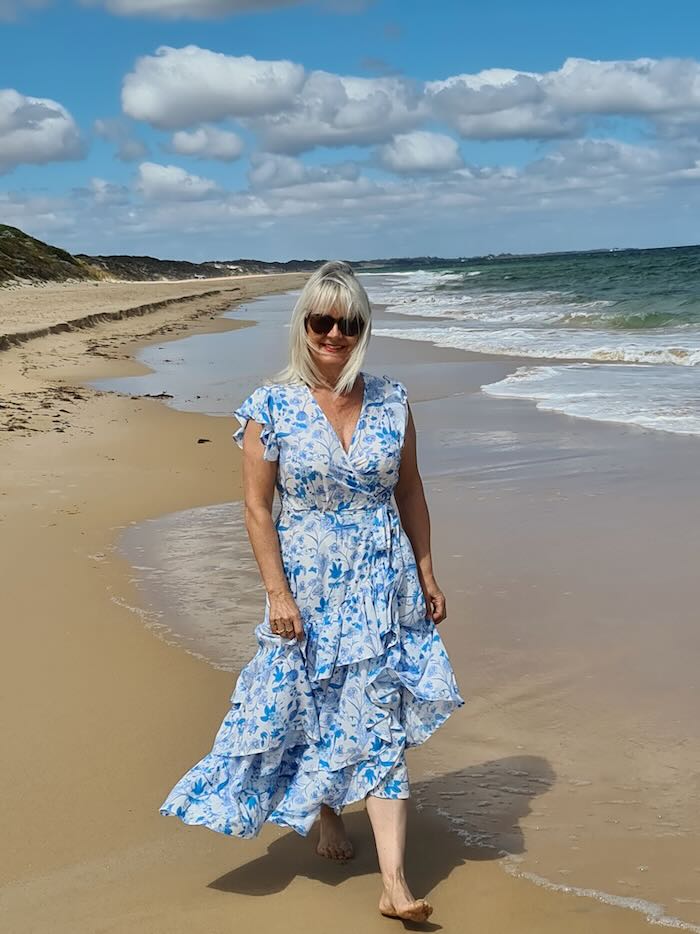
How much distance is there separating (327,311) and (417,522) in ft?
2.31

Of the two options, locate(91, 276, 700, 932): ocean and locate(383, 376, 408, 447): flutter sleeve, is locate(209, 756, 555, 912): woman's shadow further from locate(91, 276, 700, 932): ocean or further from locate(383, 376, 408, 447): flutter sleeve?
locate(383, 376, 408, 447): flutter sleeve

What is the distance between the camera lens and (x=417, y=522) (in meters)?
3.32

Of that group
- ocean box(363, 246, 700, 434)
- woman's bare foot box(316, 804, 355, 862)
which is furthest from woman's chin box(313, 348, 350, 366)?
ocean box(363, 246, 700, 434)

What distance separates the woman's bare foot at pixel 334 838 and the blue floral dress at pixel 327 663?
0.69 ft

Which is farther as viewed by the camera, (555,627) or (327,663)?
(555,627)

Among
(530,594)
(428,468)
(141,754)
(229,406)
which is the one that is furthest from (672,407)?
(141,754)

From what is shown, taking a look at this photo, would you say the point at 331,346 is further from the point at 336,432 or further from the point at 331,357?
the point at 336,432

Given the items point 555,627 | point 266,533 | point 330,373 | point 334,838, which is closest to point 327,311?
point 330,373

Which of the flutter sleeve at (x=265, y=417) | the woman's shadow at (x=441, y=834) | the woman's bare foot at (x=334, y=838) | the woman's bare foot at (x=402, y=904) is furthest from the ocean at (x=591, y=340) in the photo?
the woman's bare foot at (x=402, y=904)

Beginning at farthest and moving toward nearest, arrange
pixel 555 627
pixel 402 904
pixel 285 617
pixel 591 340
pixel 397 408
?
1. pixel 591 340
2. pixel 555 627
3. pixel 397 408
4. pixel 285 617
5. pixel 402 904

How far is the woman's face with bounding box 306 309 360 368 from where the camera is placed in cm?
311

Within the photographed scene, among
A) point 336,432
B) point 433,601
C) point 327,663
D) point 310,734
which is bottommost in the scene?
point 310,734

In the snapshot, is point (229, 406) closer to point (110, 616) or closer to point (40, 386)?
point (40, 386)

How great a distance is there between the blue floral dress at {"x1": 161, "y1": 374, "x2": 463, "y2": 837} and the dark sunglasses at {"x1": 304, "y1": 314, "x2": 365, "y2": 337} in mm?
177
